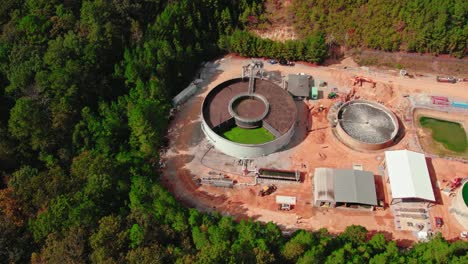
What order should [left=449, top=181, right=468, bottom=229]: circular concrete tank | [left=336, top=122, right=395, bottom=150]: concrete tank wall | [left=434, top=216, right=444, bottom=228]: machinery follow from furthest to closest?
[left=336, top=122, right=395, bottom=150]: concrete tank wall, [left=434, top=216, right=444, bottom=228]: machinery, [left=449, top=181, right=468, bottom=229]: circular concrete tank

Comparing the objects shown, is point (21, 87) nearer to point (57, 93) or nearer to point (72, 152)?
point (57, 93)

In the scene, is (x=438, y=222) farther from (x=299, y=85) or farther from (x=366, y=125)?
(x=299, y=85)

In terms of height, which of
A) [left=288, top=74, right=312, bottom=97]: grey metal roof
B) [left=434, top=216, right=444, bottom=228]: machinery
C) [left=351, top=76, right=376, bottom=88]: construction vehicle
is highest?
[left=288, top=74, right=312, bottom=97]: grey metal roof

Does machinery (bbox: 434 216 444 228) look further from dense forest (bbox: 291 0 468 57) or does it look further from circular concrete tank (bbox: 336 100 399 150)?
dense forest (bbox: 291 0 468 57)

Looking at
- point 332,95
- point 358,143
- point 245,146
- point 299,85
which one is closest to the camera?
point 245,146

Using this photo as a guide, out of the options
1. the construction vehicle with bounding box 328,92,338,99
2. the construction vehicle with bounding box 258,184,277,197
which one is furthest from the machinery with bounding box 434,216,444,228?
the construction vehicle with bounding box 328,92,338,99

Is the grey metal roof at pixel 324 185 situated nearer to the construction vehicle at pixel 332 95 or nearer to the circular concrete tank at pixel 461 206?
the construction vehicle at pixel 332 95

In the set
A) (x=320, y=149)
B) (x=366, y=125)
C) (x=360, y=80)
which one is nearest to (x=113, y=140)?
(x=320, y=149)
